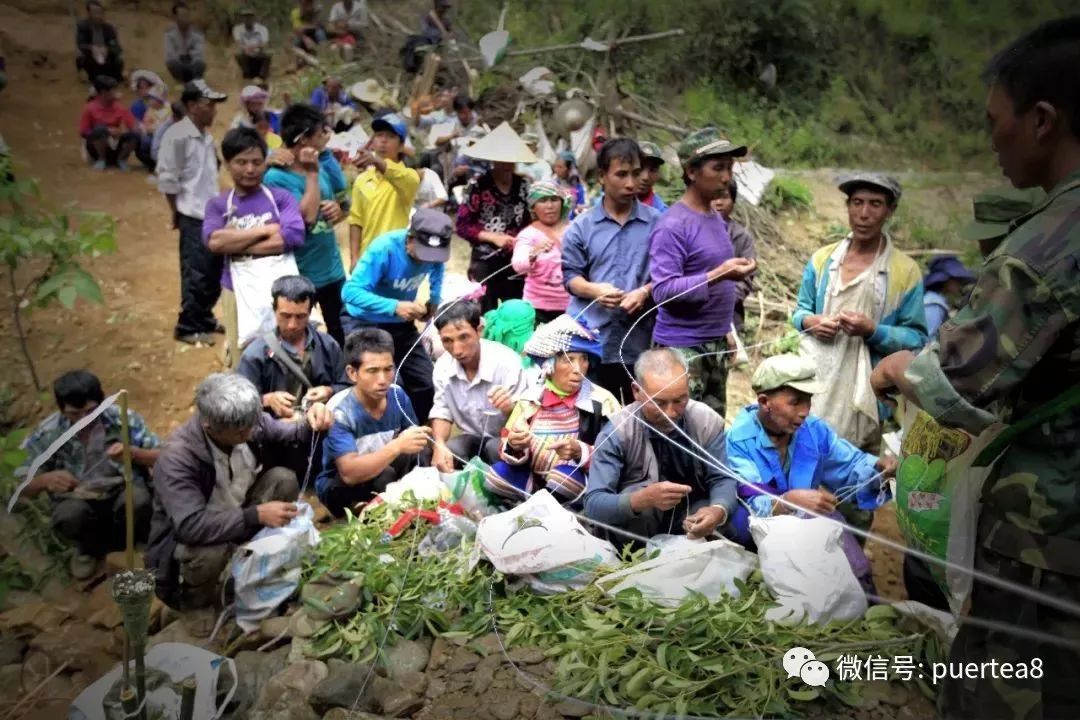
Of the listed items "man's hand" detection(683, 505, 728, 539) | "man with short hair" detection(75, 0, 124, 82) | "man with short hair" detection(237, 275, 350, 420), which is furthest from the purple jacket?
"man with short hair" detection(75, 0, 124, 82)

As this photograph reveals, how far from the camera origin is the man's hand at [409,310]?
396 centimetres

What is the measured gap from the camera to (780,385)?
9.50 feet

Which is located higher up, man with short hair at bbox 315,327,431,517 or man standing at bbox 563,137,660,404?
man standing at bbox 563,137,660,404

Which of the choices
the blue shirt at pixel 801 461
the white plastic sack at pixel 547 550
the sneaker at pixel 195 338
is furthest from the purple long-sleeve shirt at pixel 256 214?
the blue shirt at pixel 801 461

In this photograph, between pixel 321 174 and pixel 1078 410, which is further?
pixel 321 174

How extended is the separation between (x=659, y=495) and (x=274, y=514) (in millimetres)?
1434

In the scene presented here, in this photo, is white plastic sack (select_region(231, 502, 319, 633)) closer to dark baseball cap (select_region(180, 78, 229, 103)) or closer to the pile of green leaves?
the pile of green leaves

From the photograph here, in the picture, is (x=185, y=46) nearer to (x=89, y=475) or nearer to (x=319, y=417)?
(x=89, y=475)

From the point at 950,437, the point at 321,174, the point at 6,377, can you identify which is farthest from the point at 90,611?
the point at 950,437

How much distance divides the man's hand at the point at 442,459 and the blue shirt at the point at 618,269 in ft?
2.66

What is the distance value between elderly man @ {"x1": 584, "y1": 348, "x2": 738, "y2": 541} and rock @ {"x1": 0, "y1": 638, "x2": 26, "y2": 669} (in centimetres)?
218

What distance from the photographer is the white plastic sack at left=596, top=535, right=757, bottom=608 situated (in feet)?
8.26

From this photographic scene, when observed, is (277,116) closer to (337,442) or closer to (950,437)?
(337,442)

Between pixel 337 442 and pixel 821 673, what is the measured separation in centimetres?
212
